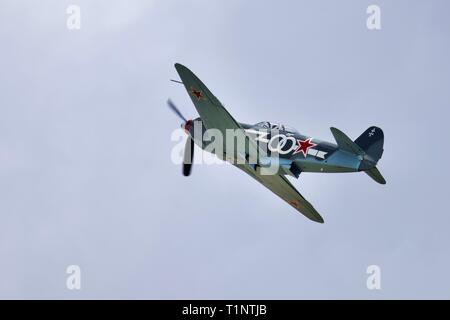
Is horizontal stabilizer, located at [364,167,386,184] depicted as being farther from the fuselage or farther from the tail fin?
the fuselage

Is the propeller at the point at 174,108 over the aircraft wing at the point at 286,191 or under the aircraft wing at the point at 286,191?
over

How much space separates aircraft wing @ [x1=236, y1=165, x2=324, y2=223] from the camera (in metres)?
24.7

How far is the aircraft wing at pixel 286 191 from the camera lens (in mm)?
24703

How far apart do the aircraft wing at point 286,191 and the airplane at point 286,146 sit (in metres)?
0.04

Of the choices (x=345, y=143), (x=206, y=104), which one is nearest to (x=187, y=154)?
(x=206, y=104)

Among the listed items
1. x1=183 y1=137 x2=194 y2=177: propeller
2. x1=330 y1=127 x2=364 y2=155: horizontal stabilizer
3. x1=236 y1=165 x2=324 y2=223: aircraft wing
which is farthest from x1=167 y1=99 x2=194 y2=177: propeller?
x1=330 y1=127 x2=364 y2=155: horizontal stabilizer

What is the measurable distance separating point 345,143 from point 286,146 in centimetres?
196

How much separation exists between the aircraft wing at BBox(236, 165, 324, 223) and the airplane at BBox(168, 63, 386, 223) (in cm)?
4

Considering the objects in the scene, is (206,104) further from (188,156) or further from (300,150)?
(188,156)

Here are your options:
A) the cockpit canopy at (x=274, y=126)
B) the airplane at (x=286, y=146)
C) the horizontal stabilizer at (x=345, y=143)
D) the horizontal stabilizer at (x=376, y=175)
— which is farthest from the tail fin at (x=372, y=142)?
the cockpit canopy at (x=274, y=126)

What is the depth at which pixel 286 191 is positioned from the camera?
82.6 ft

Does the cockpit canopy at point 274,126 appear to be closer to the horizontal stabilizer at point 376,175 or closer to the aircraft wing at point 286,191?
the aircraft wing at point 286,191

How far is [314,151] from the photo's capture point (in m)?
23.4

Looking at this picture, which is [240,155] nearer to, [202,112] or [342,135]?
[202,112]
